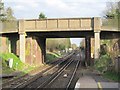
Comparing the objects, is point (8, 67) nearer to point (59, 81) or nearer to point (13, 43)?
point (59, 81)

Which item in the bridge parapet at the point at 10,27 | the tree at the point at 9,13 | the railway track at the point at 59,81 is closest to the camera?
the railway track at the point at 59,81

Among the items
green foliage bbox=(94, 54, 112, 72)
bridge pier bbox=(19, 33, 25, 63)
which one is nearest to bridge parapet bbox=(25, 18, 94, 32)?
bridge pier bbox=(19, 33, 25, 63)

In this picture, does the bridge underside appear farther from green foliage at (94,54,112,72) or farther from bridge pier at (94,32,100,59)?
green foliage at (94,54,112,72)

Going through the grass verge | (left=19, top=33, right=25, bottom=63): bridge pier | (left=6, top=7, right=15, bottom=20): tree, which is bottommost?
the grass verge

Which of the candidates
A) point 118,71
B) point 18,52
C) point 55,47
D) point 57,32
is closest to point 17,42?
point 18,52

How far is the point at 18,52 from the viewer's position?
51.1 metres

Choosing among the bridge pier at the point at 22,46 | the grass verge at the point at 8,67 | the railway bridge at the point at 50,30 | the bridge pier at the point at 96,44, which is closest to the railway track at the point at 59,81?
the grass verge at the point at 8,67

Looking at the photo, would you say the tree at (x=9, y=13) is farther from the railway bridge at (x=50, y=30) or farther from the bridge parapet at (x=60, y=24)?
the bridge parapet at (x=60, y=24)

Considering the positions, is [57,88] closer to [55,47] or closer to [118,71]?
[118,71]

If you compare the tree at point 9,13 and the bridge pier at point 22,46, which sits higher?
the tree at point 9,13

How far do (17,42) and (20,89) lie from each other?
2921 centimetres

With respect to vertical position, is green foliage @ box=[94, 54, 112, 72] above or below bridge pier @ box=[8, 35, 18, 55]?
below

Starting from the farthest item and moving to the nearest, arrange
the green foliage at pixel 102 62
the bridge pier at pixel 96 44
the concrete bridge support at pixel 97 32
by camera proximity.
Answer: the bridge pier at pixel 96 44 < the concrete bridge support at pixel 97 32 < the green foliage at pixel 102 62

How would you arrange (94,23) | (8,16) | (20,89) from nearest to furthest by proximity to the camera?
(20,89) → (94,23) → (8,16)
